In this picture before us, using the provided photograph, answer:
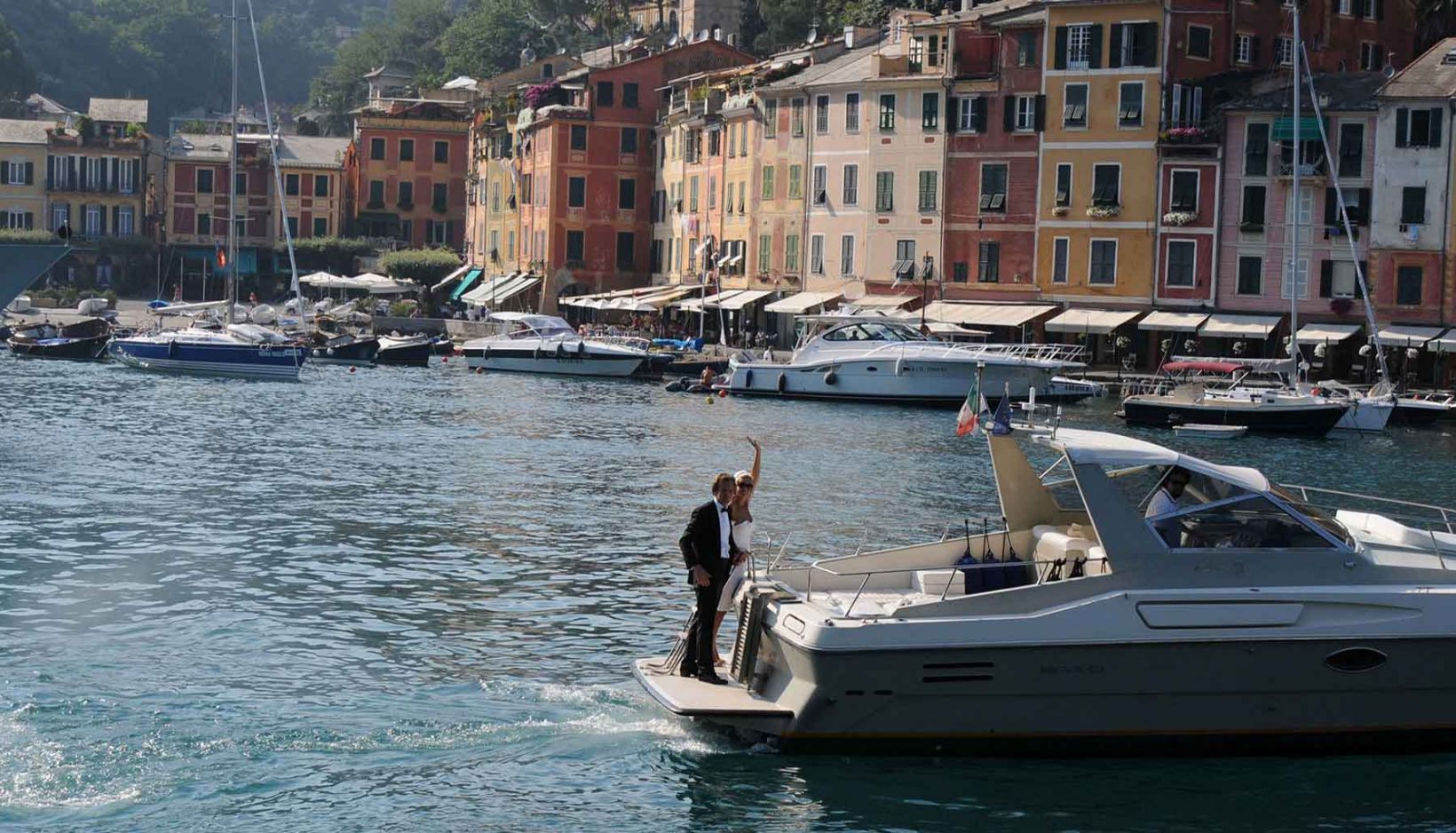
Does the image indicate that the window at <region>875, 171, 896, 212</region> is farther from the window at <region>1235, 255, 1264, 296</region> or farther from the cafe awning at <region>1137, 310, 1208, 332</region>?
the window at <region>1235, 255, 1264, 296</region>

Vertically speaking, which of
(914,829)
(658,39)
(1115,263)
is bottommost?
(914,829)

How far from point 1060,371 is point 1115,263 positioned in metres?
6.86

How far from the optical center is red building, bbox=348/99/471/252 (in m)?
127

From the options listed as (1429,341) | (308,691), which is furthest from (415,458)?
(1429,341)

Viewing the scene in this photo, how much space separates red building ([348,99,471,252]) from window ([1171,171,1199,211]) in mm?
62574

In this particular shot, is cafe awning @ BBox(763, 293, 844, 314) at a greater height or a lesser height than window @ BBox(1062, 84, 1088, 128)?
lesser

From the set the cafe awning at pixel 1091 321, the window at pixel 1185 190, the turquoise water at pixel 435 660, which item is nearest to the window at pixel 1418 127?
the window at pixel 1185 190

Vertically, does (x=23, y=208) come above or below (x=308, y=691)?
above

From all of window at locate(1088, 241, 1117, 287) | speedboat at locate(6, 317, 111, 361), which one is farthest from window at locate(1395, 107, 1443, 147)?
speedboat at locate(6, 317, 111, 361)

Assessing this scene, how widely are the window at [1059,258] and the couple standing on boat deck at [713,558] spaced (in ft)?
202

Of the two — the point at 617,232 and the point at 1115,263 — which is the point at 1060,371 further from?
the point at 617,232

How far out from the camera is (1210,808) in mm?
16516

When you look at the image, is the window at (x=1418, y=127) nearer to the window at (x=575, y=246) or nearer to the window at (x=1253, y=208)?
the window at (x=1253, y=208)

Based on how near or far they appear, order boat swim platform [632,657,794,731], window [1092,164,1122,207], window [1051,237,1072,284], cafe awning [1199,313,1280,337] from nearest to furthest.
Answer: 1. boat swim platform [632,657,794,731]
2. cafe awning [1199,313,1280,337]
3. window [1092,164,1122,207]
4. window [1051,237,1072,284]
